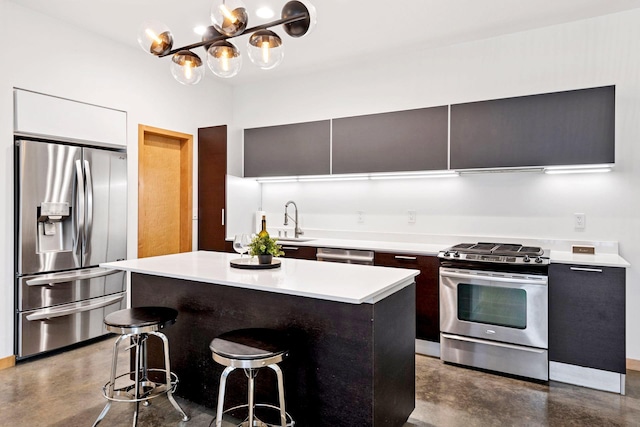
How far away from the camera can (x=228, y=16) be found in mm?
1929

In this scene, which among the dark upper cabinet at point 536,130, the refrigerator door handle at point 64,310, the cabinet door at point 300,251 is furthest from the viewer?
the cabinet door at point 300,251

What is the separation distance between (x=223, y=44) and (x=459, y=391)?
2747 mm

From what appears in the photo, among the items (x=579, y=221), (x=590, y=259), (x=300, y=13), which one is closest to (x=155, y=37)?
(x=300, y=13)

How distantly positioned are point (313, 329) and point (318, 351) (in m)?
0.11

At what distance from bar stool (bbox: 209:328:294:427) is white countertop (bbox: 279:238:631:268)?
1843 mm

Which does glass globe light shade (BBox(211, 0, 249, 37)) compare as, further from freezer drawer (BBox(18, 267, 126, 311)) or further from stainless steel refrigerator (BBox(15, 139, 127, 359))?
freezer drawer (BBox(18, 267, 126, 311))

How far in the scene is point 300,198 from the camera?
491cm

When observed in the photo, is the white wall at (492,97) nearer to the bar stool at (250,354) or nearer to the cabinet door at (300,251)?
the cabinet door at (300,251)

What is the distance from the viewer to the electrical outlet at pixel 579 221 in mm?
3396

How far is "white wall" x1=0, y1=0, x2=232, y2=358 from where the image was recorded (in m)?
3.14

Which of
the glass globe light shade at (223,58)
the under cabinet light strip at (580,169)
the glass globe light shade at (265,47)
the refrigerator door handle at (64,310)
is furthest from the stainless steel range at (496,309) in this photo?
the refrigerator door handle at (64,310)

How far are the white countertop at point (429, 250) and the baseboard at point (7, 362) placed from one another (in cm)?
247

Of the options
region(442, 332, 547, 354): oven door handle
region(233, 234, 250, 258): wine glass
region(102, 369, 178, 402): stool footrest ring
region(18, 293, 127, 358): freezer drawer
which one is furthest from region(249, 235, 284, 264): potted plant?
region(18, 293, 127, 358): freezer drawer

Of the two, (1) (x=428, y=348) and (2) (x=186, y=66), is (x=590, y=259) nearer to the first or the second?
(1) (x=428, y=348)
